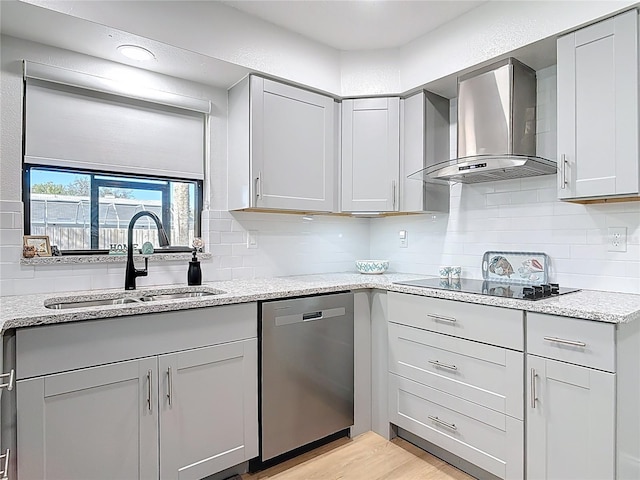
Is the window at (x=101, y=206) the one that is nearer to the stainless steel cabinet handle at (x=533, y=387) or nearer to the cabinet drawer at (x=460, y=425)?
the cabinet drawer at (x=460, y=425)

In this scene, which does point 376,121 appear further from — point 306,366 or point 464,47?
point 306,366

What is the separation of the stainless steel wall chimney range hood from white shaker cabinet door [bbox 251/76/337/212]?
2.40 ft

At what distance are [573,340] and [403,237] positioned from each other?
1.62m

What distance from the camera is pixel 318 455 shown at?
7.14ft

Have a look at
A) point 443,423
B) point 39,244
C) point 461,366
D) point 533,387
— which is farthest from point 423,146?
point 39,244

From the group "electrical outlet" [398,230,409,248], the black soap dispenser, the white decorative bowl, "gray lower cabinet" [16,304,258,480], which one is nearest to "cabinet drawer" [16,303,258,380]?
"gray lower cabinet" [16,304,258,480]

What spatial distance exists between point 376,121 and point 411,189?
542mm

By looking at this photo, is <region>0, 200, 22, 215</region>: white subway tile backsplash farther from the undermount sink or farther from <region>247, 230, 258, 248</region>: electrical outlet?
<region>247, 230, 258, 248</region>: electrical outlet

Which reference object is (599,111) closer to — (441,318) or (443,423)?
(441,318)

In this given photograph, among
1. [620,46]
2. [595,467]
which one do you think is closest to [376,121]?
[620,46]

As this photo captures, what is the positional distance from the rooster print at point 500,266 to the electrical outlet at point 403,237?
70cm

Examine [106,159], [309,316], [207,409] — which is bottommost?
[207,409]

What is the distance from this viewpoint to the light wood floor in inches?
78.1

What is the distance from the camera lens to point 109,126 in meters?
2.21
